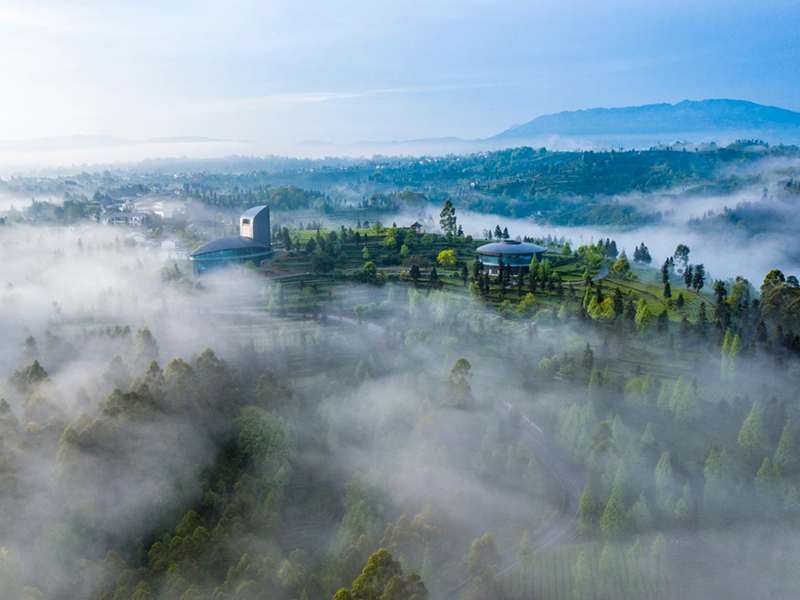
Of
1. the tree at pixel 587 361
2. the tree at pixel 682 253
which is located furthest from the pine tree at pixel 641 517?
the tree at pixel 682 253

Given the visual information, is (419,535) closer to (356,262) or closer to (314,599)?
(314,599)

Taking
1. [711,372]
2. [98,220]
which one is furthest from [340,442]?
[98,220]

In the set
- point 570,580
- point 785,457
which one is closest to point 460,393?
point 570,580

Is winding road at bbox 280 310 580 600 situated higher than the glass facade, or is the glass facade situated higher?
the glass facade

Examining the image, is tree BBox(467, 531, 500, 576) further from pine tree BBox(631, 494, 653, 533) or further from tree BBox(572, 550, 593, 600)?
pine tree BBox(631, 494, 653, 533)

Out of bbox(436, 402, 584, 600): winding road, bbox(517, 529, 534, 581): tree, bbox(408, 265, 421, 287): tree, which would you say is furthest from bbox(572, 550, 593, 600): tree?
bbox(408, 265, 421, 287): tree

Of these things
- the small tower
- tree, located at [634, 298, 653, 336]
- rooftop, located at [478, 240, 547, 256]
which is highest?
the small tower
